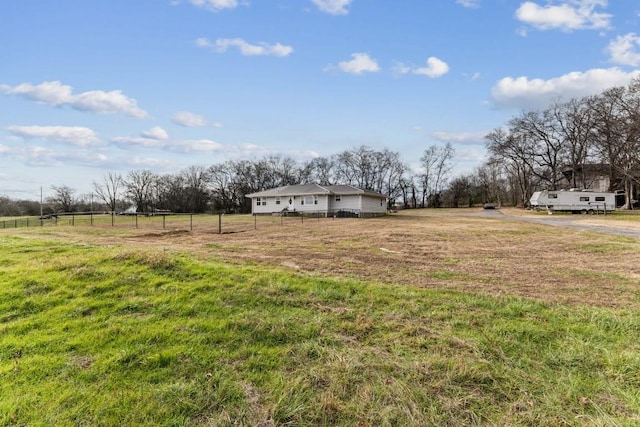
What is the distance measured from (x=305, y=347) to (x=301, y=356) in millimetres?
149

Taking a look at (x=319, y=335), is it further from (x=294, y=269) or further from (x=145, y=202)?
(x=145, y=202)

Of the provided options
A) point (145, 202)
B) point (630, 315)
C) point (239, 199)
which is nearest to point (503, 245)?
point (630, 315)

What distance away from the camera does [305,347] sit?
3363 mm

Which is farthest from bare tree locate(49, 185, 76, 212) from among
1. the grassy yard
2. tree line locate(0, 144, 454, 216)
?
the grassy yard

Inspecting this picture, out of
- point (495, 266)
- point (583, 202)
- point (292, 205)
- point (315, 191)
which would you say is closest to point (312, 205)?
point (315, 191)

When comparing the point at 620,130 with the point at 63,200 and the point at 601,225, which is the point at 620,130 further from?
the point at 63,200

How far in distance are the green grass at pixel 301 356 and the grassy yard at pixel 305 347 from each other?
15mm

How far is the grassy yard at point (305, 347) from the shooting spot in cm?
247

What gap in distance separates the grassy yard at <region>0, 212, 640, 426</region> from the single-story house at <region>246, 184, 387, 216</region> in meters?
28.6

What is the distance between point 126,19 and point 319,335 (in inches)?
348

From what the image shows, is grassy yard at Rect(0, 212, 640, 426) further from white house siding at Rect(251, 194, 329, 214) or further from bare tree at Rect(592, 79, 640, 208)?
bare tree at Rect(592, 79, 640, 208)

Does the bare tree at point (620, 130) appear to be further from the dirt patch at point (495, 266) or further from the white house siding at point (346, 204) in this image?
the dirt patch at point (495, 266)

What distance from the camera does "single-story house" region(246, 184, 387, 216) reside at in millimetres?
34906

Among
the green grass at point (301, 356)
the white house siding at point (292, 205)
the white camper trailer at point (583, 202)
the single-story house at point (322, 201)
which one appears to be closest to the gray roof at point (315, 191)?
the single-story house at point (322, 201)
